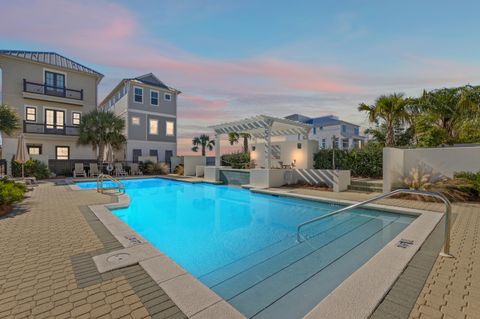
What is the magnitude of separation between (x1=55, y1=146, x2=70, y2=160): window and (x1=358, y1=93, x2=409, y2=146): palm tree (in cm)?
2383

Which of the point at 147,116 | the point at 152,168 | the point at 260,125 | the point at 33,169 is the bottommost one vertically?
the point at 152,168

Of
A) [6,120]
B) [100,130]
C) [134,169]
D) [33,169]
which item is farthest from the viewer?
[134,169]

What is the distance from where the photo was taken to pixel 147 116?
24.0 m

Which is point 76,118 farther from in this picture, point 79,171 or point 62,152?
point 79,171

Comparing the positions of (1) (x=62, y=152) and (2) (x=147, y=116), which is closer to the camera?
(1) (x=62, y=152)

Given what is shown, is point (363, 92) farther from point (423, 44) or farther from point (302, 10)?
point (302, 10)

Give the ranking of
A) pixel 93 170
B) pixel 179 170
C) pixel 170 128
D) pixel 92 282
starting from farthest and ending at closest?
pixel 170 128 < pixel 179 170 < pixel 93 170 < pixel 92 282

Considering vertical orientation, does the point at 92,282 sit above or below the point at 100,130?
below

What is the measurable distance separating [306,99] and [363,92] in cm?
836

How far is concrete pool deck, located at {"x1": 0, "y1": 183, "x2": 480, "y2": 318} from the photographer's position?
96.1 inches

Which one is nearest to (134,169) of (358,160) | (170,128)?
(170,128)

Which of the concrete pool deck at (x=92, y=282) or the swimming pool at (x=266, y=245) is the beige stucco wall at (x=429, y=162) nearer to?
the swimming pool at (x=266, y=245)

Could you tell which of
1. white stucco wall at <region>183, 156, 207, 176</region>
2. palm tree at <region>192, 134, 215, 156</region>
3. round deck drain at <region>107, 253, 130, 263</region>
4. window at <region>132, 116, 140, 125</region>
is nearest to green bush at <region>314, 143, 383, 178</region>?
white stucco wall at <region>183, 156, 207, 176</region>

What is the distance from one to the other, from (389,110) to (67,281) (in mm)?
14343
